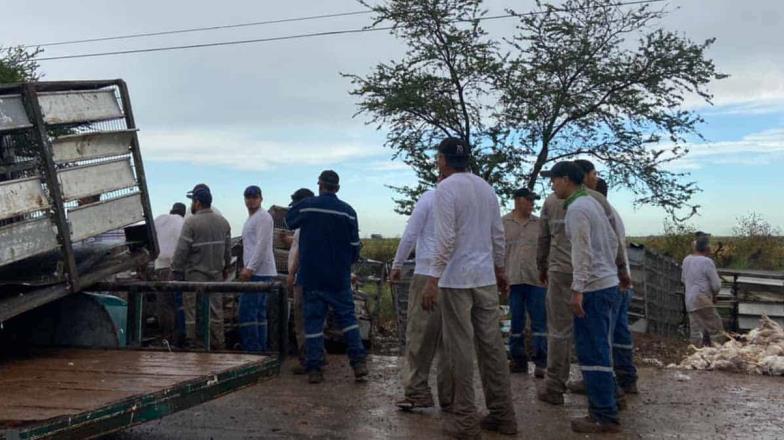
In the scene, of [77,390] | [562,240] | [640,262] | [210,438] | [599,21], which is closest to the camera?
[77,390]

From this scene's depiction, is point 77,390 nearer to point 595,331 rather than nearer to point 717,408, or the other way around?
point 595,331

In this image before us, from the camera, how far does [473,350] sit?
6.14 m

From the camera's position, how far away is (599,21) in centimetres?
2164

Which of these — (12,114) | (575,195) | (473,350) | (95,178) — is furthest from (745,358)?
(12,114)

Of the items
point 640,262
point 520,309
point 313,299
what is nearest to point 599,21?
point 640,262

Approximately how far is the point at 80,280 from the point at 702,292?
32.8 feet

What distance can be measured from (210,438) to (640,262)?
10637 mm

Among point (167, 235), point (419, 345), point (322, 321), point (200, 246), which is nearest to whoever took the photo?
point (419, 345)

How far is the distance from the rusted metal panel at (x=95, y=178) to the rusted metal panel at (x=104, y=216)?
92 mm

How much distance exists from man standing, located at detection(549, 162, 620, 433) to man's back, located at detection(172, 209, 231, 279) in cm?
428

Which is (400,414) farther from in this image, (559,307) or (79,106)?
(79,106)

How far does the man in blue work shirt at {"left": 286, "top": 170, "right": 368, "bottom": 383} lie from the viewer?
8.00m

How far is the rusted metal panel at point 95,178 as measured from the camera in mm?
5305

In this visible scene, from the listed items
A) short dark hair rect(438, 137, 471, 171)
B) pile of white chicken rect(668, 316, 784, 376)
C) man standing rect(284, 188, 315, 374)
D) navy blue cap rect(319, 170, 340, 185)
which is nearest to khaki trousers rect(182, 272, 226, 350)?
man standing rect(284, 188, 315, 374)
